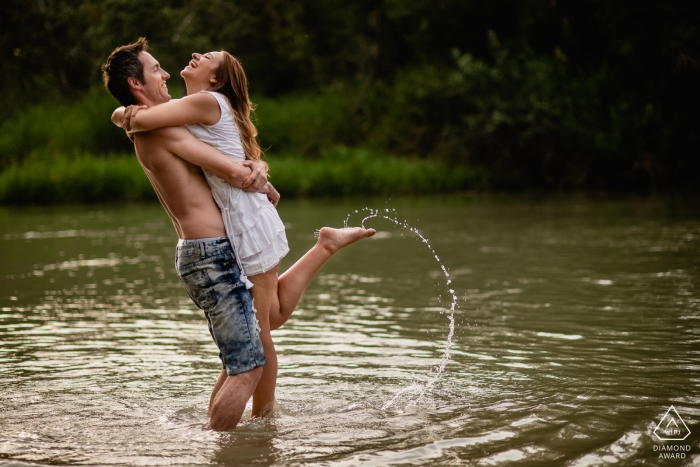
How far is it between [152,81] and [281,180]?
2116 cm

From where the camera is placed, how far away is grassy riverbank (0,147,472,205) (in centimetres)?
2520

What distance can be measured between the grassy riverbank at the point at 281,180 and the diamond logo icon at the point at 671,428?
67.7 ft

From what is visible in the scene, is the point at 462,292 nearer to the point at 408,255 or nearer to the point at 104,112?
the point at 408,255

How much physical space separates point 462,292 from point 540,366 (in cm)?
302

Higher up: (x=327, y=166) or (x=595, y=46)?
(x=595, y=46)

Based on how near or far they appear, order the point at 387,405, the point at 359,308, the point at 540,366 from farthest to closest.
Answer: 1. the point at 359,308
2. the point at 540,366
3. the point at 387,405

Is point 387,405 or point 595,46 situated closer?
point 387,405

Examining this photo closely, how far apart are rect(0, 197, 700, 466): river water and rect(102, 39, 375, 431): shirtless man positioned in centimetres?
37

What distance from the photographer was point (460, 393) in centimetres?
501

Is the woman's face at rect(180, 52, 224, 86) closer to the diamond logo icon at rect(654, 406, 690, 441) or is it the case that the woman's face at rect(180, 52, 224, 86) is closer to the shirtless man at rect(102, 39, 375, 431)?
the shirtless man at rect(102, 39, 375, 431)

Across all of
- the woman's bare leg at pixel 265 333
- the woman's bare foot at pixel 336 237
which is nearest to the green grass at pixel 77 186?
the woman's bare foot at pixel 336 237

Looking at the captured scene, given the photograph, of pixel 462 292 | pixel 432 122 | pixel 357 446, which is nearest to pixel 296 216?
pixel 462 292

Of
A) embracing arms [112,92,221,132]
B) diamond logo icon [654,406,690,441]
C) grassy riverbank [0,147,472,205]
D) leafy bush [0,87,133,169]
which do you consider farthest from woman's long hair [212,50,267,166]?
leafy bush [0,87,133,169]

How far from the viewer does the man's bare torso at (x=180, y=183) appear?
4176 millimetres
